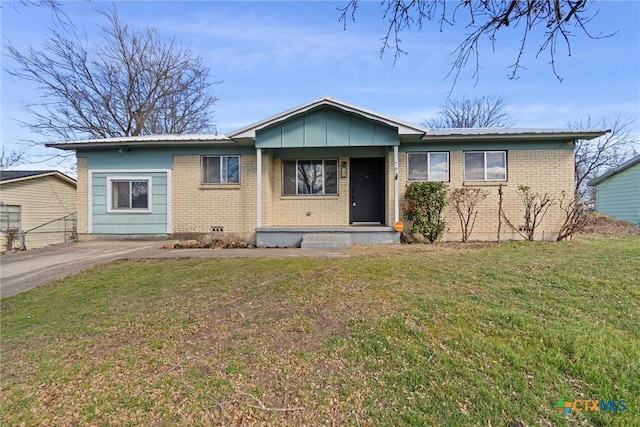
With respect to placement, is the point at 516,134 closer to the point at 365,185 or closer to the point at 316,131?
the point at 365,185

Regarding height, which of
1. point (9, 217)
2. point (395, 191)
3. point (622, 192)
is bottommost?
point (9, 217)

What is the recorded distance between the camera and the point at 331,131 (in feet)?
31.7

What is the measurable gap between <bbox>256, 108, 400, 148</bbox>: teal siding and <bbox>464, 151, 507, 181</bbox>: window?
101 inches

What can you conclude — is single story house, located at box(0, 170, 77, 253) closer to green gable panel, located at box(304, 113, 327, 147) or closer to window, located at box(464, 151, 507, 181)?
green gable panel, located at box(304, 113, 327, 147)

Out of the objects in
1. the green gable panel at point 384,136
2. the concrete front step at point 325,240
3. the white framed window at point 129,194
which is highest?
the green gable panel at point 384,136

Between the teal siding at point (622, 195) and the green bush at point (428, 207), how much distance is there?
14.5 meters

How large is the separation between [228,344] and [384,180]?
8.97 metres

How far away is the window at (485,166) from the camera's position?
1017 cm

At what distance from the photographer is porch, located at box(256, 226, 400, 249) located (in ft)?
31.1

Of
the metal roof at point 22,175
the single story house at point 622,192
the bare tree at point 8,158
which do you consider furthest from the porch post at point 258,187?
the bare tree at point 8,158

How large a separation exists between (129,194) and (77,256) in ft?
10.8

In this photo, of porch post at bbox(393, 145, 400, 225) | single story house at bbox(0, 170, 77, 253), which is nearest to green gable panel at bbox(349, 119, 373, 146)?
porch post at bbox(393, 145, 400, 225)

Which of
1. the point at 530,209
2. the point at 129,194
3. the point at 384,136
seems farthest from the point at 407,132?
the point at 129,194

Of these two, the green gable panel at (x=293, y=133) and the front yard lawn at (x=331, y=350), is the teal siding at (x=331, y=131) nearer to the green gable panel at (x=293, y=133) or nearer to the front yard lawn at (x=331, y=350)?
the green gable panel at (x=293, y=133)
